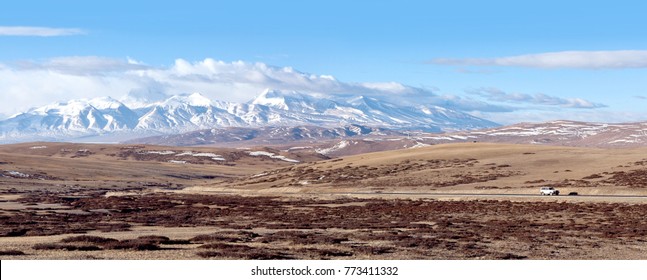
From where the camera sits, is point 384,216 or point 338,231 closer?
point 338,231

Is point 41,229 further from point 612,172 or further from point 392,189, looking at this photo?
point 612,172

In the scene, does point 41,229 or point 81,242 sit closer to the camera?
point 81,242

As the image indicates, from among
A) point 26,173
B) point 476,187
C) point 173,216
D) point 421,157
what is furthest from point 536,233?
point 26,173

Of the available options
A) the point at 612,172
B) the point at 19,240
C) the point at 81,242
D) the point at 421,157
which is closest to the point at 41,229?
the point at 19,240

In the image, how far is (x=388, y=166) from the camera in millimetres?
156375

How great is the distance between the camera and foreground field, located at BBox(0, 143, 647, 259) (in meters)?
40.6

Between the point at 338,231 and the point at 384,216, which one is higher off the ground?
the point at 338,231

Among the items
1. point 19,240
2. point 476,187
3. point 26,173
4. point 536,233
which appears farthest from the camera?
point 26,173

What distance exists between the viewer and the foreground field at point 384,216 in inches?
1597

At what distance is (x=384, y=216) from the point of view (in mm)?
74375

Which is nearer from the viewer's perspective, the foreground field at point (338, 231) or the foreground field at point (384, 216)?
the foreground field at point (338, 231)

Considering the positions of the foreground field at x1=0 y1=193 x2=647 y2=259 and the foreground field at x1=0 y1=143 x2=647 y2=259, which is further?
the foreground field at x1=0 y1=143 x2=647 y2=259
